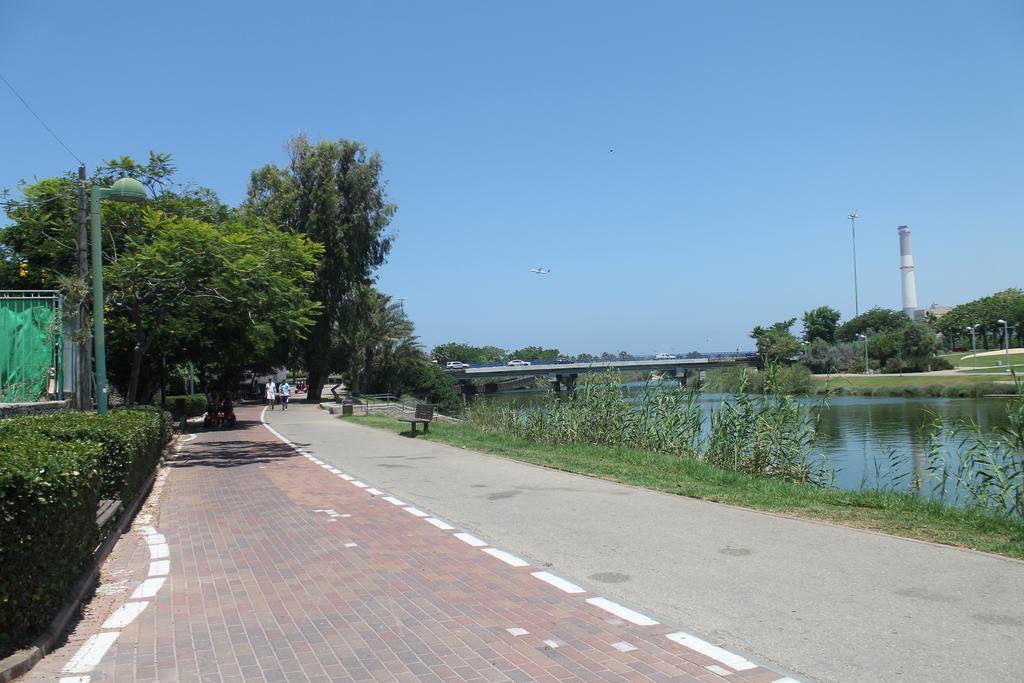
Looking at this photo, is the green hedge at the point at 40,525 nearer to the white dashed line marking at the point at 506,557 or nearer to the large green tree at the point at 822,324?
the white dashed line marking at the point at 506,557

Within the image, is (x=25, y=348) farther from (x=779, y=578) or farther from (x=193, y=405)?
(x=193, y=405)

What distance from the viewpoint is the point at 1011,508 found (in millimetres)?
10281

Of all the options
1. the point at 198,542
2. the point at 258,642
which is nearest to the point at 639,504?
the point at 198,542

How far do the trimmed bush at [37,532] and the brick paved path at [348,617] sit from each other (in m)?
0.33

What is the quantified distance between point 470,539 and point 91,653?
4.24 meters

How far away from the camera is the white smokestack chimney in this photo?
147875 millimetres

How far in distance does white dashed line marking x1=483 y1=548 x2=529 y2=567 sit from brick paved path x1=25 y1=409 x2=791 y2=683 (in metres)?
0.02

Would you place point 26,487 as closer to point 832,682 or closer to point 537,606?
point 537,606

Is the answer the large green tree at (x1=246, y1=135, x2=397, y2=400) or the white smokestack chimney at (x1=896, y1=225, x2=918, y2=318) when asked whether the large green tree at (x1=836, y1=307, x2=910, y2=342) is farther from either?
the large green tree at (x1=246, y1=135, x2=397, y2=400)

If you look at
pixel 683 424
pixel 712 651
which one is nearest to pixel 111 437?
pixel 712 651

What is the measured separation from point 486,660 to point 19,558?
2986 millimetres

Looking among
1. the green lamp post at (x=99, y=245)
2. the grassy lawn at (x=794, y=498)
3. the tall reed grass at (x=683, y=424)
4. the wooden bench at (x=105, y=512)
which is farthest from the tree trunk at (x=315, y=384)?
the wooden bench at (x=105, y=512)

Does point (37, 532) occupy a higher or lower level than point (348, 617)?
higher

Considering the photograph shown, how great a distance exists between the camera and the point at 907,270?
14750cm
